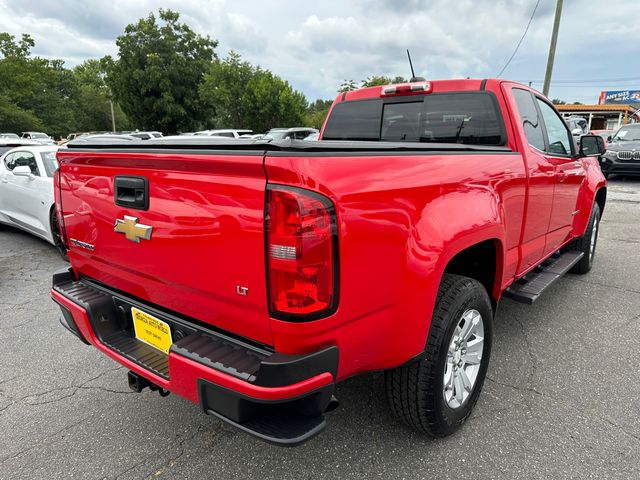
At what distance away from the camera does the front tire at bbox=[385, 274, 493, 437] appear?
6.74 feet

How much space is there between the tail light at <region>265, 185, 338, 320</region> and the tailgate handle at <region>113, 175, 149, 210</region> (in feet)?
2.23

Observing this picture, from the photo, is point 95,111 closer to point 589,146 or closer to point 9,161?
point 9,161

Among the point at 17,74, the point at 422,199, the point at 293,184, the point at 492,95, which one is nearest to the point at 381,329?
the point at 422,199

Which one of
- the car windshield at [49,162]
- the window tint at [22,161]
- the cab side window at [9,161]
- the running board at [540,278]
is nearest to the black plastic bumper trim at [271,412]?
the running board at [540,278]

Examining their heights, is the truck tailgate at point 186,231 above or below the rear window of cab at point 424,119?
below

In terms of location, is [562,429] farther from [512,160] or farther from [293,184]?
[293,184]

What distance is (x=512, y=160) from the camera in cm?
266

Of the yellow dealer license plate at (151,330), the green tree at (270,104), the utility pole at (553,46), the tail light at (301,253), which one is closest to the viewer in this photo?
the tail light at (301,253)

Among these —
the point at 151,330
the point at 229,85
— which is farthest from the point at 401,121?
the point at 229,85

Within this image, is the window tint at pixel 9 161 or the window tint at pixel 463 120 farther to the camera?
the window tint at pixel 9 161

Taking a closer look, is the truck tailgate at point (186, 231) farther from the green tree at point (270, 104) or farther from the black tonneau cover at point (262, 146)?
the green tree at point (270, 104)

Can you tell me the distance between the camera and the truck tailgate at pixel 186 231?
158 cm

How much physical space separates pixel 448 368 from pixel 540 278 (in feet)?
5.62

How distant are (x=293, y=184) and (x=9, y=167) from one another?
284 inches
